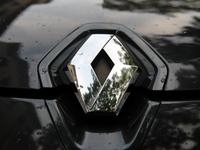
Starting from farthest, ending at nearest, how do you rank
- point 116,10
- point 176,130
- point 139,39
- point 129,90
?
point 116,10, point 139,39, point 129,90, point 176,130

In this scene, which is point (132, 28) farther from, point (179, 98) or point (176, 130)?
point (176, 130)

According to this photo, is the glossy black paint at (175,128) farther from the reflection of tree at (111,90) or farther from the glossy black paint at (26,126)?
the glossy black paint at (26,126)

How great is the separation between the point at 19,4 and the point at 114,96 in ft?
3.18

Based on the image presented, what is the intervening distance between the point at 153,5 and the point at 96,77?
2.42 feet

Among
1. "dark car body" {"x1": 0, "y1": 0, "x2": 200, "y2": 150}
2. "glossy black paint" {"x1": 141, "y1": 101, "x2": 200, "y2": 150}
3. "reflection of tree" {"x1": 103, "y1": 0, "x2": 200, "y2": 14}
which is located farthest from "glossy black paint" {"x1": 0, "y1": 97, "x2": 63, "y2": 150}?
"reflection of tree" {"x1": 103, "y1": 0, "x2": 200, "y2": 14}

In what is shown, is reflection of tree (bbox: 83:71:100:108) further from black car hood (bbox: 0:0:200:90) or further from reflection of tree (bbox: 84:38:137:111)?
black car hood (bbox: 0:0:200:90)

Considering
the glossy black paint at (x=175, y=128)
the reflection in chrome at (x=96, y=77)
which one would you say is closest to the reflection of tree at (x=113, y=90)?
the reflection in chrome at (x=96, y=77)

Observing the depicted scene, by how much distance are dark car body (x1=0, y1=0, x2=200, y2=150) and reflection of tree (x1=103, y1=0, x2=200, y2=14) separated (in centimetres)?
13

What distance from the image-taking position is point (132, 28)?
1207 millimetres

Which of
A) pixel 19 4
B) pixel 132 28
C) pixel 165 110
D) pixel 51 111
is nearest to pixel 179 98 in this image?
pixel 165 110

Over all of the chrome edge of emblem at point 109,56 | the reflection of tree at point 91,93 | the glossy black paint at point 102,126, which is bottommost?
the glossy black paint at point 102,126

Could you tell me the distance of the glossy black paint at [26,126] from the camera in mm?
867

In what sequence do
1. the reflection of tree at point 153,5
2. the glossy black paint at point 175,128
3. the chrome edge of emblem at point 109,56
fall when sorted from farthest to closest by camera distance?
the reflection of tree at point 153,5 < the chrome edge of emblem at point 109,56 < the glossy black paint at point 175,128

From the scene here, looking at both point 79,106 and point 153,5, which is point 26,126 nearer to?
point 79,106
